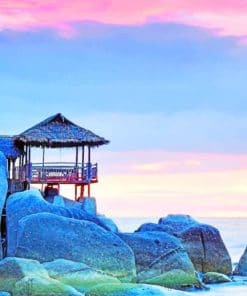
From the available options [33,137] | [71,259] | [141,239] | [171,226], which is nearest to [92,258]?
[71,259]

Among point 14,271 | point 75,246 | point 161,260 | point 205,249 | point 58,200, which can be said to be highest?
point 58,200

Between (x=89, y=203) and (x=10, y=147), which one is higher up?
(x=10, y=147)

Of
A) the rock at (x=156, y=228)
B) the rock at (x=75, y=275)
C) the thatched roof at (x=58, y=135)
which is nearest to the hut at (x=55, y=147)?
the thatched roof at (x=58, y=135)

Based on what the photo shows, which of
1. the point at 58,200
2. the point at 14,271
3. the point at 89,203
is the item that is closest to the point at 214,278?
the point at 58,200

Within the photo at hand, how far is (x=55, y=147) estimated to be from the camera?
37562 mm

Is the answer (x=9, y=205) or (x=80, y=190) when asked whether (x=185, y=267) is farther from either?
(x=80, y=190)

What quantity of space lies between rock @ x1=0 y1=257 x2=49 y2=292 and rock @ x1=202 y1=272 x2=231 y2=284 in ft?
26.0

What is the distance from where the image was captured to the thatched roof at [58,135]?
36.5 metres

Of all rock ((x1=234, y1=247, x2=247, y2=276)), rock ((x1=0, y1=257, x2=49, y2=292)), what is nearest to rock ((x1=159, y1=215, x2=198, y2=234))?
rock ((x1=234, y1=247, x2=247, y2=276))

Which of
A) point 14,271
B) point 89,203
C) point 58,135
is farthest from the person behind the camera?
point 58,135

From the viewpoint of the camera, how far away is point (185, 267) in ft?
83.0

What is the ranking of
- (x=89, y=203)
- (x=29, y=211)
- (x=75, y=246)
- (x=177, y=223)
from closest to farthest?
(x=75, y=246) < (x=29, y=211) < (x=177, y=223) < (x=89, y=203)

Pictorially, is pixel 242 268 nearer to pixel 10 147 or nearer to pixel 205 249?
pixel 205 249

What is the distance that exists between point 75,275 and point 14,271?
1.65 meters
